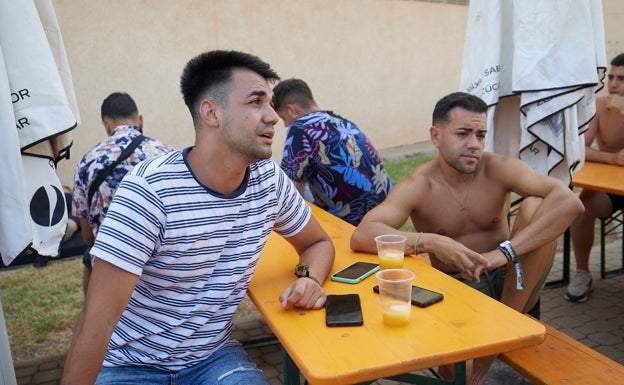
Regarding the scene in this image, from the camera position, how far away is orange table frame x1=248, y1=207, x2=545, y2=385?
1.59 meters

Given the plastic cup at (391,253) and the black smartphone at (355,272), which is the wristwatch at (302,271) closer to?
the black smartphone at (355,272)

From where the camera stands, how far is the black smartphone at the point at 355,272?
2.27 metres

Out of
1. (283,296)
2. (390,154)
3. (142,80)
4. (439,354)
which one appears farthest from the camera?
(390,154)

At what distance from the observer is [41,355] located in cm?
402

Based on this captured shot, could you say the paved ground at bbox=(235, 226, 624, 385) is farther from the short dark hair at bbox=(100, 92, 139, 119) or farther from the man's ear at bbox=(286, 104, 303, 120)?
the short dark hair at bbox=(100, 92, 139, 119)

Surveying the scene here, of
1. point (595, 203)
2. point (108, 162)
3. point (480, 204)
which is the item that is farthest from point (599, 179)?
point (108, 162)

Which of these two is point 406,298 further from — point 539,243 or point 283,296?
point 539,243

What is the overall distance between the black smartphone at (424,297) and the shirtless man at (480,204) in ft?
2.25

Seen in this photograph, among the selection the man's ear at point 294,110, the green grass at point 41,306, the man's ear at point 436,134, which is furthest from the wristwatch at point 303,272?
the green grass at point 41,306

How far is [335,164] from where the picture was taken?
3814mm

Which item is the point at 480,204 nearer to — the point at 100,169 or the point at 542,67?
the point at 542,67

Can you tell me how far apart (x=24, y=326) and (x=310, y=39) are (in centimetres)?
775

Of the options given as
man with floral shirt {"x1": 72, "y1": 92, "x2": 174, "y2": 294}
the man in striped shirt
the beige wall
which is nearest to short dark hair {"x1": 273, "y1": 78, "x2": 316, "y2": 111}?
man with floral shirt {"x1": 72, "y1": 92, "x2": 174, "y2": 294}

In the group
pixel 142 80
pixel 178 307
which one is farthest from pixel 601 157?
pixel 142 80
